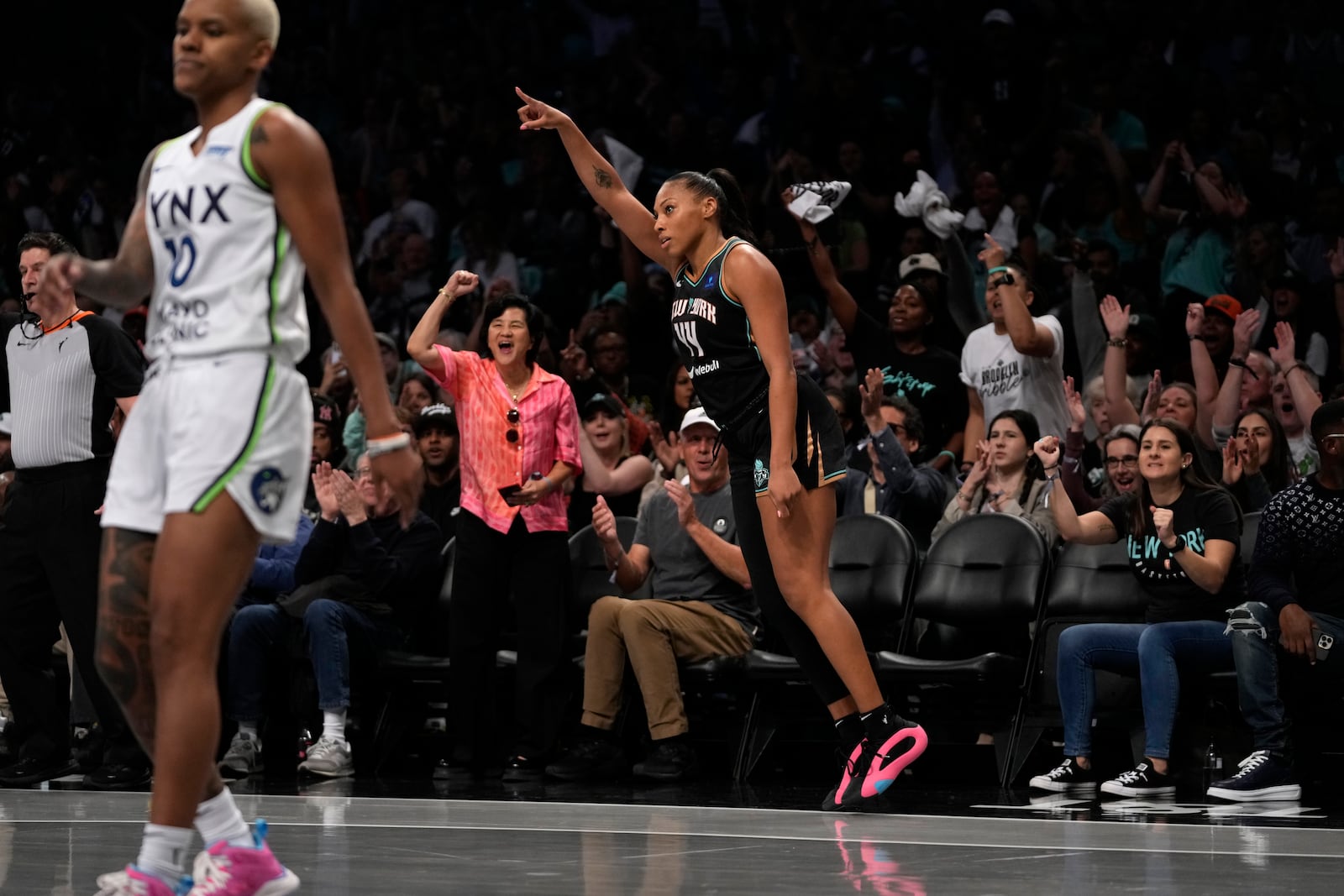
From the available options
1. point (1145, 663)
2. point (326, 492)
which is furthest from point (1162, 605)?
point (326, 492)

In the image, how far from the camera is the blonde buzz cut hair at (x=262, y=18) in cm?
328

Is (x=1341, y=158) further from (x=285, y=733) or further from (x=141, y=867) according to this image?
(x=141, y=867)

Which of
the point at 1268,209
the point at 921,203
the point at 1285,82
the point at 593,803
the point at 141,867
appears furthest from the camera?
the point at 1285,82

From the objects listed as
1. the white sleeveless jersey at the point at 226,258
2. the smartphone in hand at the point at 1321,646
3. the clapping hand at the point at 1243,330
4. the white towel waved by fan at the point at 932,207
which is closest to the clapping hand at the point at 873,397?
the white towel waved by fan at the point at 932,207

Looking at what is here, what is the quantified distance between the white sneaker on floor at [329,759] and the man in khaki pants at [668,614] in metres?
0.85

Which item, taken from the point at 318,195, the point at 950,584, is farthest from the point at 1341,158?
the point at 318,195

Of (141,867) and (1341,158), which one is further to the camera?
(1341,158)

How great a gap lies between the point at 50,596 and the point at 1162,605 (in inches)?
164

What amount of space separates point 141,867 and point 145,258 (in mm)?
1169

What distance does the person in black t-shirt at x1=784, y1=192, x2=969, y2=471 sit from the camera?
8.41 metres

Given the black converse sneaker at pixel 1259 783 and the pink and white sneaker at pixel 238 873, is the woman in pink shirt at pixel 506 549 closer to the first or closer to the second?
the black converse sneaker at pixel 1259 783

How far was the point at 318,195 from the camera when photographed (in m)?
3.21

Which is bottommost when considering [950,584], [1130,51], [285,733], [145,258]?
[285,733]

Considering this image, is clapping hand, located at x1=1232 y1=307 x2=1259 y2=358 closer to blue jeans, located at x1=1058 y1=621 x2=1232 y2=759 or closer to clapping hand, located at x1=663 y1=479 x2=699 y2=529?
blue jeans, located at x1=1058 y1=621 x2=1232 y2=759
